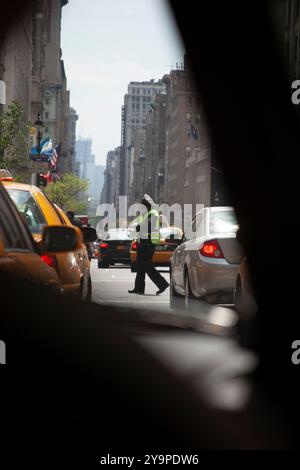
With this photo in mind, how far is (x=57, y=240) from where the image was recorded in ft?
11.0

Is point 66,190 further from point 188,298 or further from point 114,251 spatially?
point 188,298

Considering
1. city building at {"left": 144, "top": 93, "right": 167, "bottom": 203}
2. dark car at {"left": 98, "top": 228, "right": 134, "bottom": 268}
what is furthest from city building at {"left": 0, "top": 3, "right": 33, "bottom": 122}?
city building at {"left": 144, "top": 93, "right": 167, "bottom": 203}

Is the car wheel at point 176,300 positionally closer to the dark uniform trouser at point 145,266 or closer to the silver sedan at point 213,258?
the silver sedan at point 213,258

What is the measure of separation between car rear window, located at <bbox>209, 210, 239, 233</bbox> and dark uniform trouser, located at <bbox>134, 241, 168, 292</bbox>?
237 inches

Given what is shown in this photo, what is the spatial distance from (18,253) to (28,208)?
3658 millimetres

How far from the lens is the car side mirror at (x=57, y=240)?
3.32 metres

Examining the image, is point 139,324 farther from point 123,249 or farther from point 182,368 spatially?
point 123,249

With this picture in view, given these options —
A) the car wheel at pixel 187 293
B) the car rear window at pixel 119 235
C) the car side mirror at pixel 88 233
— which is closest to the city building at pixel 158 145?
the car rear window at pixel 119 235

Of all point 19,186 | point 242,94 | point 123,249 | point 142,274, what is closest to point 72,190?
point 242,94

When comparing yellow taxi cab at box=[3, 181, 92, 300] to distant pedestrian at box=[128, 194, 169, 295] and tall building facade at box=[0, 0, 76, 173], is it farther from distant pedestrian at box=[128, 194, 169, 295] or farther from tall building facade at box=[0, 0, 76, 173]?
distant pedestrian at box=[128, 194, 169, 295]

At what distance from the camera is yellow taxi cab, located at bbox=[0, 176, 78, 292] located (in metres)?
2.43

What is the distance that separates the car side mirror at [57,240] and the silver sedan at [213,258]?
7353mm

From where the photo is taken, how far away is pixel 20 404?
6.91 ft
